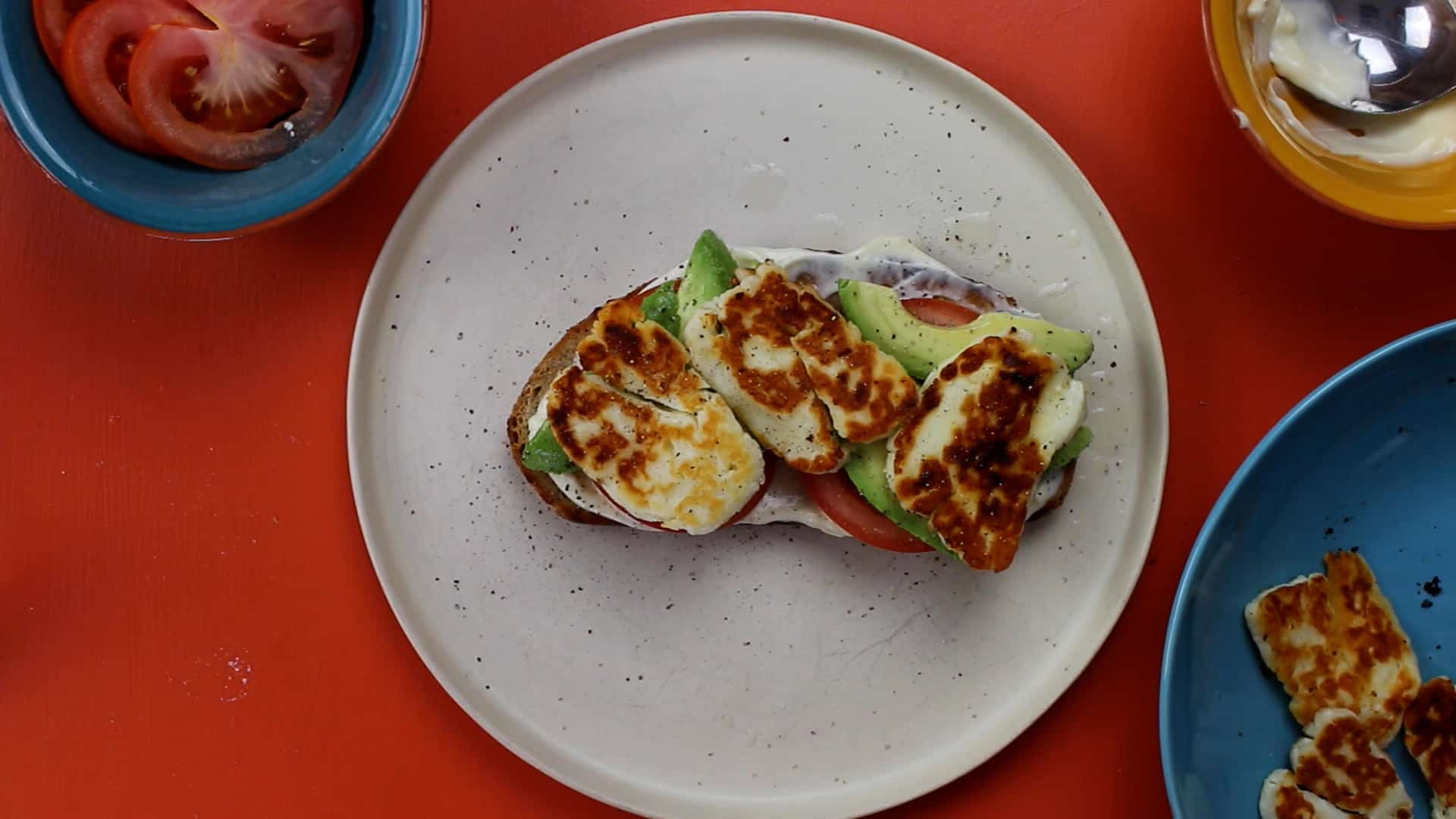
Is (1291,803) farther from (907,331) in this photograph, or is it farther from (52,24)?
(52,24)

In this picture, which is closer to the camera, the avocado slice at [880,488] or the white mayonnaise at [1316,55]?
the avocado slice at [880,488]

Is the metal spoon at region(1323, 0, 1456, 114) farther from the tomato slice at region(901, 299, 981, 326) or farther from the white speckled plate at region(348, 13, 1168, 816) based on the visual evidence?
the tomato slice at region(901, 299, 981, 326)

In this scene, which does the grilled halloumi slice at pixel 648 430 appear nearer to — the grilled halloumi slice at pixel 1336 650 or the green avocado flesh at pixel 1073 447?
the green avocado flesh at pixel 1073 447

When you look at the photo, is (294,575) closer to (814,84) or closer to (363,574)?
(363,574)

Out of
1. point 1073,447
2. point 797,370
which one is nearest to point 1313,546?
point 1073,447

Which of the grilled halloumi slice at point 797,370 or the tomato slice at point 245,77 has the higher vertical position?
the tomato slice at point 245,77

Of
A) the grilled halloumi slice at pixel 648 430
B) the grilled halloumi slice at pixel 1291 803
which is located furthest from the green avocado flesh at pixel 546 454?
the grilled halloumi slice at pixel 1291 803

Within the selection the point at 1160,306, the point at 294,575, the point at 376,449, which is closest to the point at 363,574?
the point at 294,575
